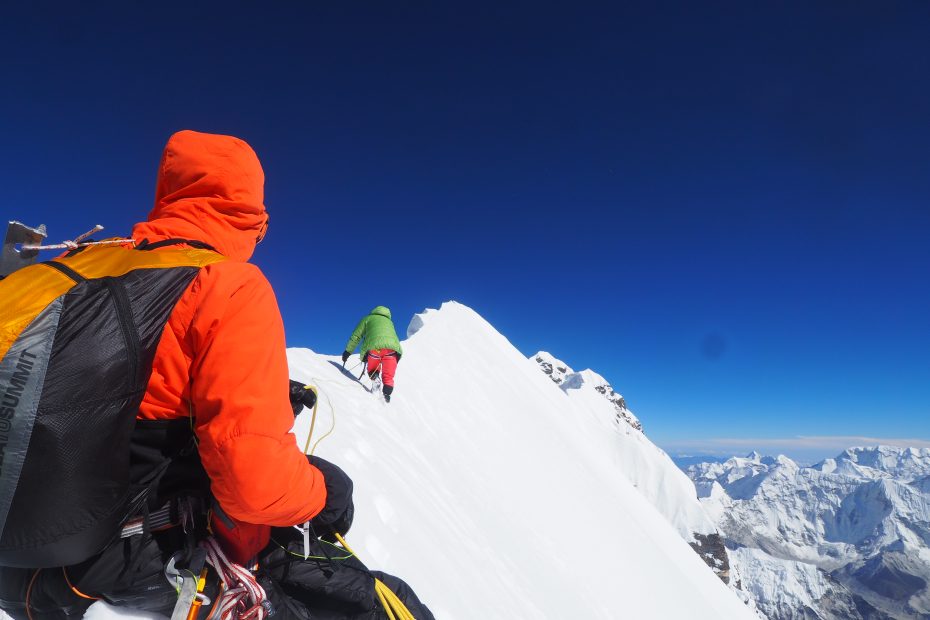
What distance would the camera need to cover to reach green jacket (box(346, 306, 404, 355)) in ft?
31.8

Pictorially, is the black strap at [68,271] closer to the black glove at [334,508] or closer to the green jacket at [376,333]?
the black glove at [334,508]

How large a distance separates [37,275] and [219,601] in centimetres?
162

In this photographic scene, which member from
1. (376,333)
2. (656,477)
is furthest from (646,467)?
(376,333)

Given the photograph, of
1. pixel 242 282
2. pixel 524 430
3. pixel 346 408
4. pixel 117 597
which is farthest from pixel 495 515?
pixel 242 282

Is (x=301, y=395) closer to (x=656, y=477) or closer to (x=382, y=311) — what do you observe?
(x=382, y=311)

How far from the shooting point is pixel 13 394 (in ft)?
4.72

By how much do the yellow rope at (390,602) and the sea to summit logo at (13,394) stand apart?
162 cm

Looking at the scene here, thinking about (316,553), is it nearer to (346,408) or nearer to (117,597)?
(117,597)

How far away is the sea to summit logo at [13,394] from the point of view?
142 centimetres

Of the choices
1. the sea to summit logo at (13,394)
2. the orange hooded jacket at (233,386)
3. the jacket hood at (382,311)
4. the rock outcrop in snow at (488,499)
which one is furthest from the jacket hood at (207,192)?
the jacket hood at (382,311)

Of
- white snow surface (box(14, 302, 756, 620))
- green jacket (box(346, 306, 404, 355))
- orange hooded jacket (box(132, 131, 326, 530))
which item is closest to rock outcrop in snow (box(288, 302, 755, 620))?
white snow surface (box(14, 302, 756, 620))

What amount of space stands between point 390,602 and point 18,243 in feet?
8.38

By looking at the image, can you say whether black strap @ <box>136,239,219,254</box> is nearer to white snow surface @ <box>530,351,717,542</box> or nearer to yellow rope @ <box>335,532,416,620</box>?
yellow rope @ <box>335,532,416,620</box>

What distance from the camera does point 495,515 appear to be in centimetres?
888
